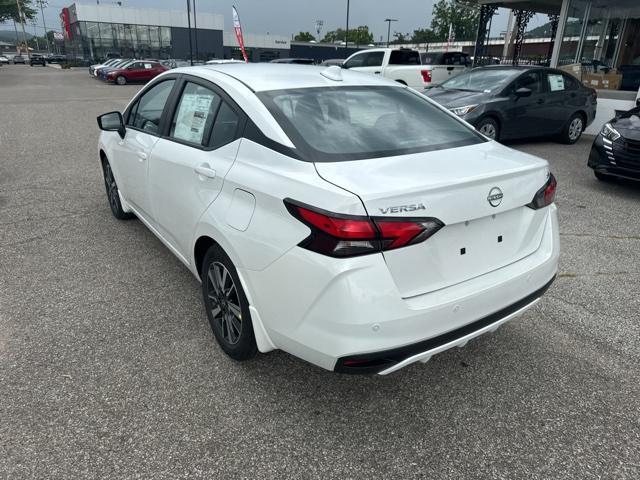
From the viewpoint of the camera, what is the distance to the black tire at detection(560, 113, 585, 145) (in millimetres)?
10183

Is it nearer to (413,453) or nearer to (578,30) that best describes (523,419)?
(413,453)

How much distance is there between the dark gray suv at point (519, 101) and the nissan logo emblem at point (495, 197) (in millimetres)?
6689

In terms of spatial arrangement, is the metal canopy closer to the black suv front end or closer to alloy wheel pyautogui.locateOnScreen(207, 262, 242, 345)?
the black suv front end

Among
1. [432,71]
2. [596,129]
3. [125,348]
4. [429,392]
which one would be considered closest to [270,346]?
[429,392]

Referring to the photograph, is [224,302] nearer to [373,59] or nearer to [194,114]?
[194,114]

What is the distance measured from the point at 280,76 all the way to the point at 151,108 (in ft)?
4.43

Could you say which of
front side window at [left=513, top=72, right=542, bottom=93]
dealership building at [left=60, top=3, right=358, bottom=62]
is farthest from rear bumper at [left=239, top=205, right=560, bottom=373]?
dealership building at [left=60, top=3, right=358, bottom=62]

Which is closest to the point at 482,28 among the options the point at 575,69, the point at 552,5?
the point at 552,5

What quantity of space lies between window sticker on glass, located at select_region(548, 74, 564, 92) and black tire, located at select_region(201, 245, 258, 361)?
29.9 feet

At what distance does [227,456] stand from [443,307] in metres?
1.18

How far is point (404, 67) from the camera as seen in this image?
48.8 feet

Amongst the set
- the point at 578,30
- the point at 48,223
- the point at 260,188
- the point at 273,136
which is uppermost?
the point at 578,30

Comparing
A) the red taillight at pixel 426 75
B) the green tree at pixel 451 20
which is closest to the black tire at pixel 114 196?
the red taillight at pixel 426 75

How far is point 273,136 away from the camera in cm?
244
